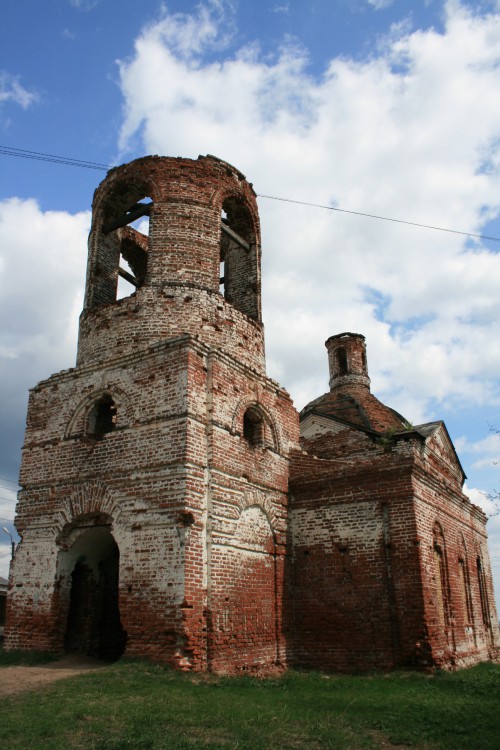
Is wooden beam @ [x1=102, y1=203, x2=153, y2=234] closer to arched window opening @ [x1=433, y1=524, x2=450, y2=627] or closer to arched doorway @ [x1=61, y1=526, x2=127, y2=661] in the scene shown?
arched doorway @ [x1=61, y1=526, x2=127, y2=661]

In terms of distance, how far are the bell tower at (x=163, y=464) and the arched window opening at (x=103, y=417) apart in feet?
0.09

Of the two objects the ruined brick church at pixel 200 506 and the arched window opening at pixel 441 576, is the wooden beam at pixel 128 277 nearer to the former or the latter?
the ruined brick church at pixel 200 506

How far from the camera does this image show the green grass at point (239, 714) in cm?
524

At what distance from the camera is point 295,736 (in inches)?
219

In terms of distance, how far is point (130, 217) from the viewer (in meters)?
12.2

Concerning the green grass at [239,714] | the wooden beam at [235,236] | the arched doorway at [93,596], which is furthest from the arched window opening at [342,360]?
the green grass at [239,714]

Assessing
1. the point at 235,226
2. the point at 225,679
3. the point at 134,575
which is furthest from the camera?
the point at 235,226

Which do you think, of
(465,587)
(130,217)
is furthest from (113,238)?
(465,587)

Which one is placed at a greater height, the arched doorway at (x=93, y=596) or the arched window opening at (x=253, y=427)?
the arched window opening at (x=253, y=427)

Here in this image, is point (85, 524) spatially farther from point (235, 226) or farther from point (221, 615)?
point (235, 226)

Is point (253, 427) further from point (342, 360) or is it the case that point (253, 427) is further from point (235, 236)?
point (342, 360)

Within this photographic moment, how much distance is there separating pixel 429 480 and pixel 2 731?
7.97m

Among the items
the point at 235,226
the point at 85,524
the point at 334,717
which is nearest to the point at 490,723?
the point at 334,717

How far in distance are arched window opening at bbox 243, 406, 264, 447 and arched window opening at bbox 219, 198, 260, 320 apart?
228 cm
